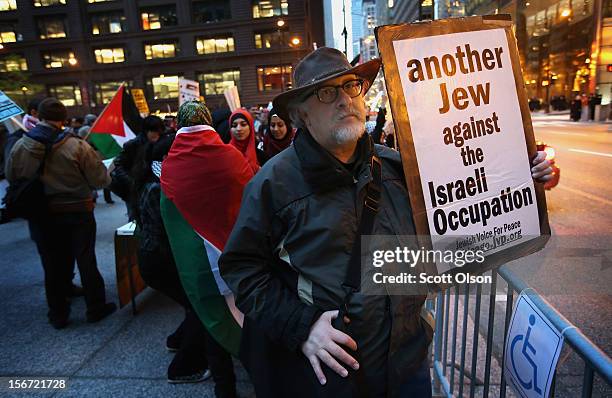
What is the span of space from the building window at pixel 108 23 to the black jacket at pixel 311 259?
181ft

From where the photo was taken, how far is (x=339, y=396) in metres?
1.62

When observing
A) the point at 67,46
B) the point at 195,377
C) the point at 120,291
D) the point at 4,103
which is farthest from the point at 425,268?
the point at 67,46

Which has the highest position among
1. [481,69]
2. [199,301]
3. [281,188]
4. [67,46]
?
[67,46]

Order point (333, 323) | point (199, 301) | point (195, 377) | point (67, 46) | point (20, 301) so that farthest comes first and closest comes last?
1. point (67, 46)
2. point (20, 301)
3. point (195, 377)
4. point (199, 301)
5. point (333, 323)

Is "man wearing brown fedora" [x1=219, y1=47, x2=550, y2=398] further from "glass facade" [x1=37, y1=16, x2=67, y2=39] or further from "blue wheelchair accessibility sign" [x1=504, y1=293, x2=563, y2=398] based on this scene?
"glass facade" [x1=37, y1=16, x2=67, y2=39]

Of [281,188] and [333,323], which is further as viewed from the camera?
[281,188]

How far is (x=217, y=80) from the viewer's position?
158ft

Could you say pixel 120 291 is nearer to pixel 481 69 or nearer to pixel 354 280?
pixel 354 280

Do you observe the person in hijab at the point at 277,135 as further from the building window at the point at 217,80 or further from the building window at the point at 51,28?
the building window at the point at 51,28

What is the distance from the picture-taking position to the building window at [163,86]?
48844 millimetres

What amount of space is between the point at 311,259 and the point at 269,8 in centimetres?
5038

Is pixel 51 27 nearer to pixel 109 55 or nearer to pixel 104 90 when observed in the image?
pixel 109 55

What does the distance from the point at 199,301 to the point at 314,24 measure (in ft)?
172

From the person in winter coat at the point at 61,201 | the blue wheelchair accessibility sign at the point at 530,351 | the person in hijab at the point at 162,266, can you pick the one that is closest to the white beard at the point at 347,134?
the blue wheelchair accessibility sign at the point at 530,351
